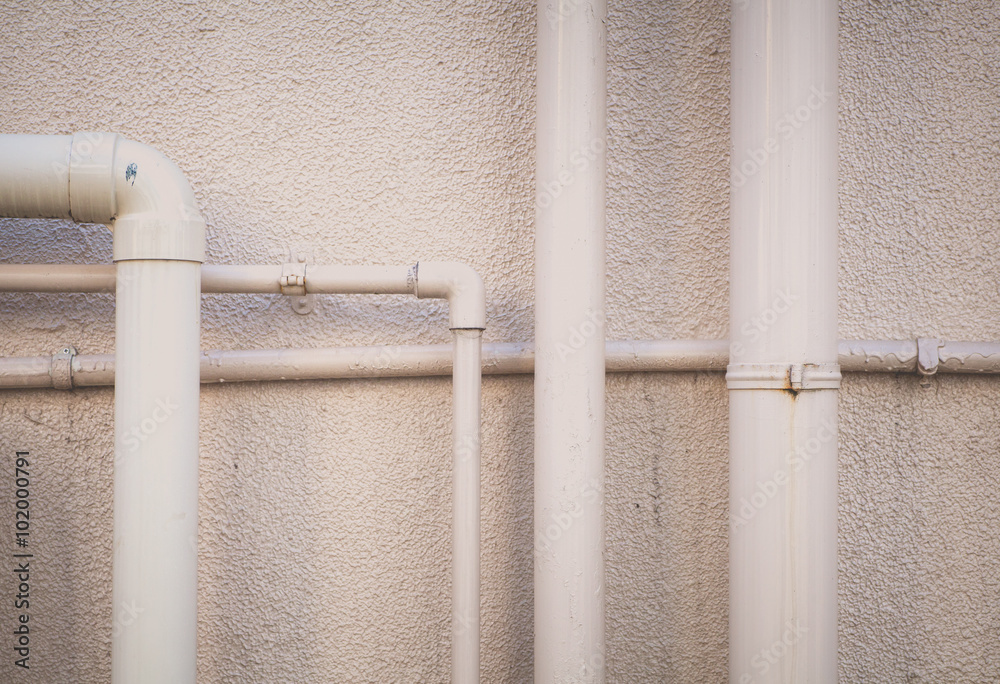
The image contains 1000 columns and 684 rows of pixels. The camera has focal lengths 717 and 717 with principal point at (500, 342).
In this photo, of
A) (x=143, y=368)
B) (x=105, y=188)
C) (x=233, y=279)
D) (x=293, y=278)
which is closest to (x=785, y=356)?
(x=293, y=278)

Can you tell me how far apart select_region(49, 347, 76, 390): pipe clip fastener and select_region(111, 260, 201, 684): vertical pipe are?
31cm

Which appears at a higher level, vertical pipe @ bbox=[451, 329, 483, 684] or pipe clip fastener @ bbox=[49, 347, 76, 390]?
pipe clip fastener @ bbox=[49, 347, 76, 390]

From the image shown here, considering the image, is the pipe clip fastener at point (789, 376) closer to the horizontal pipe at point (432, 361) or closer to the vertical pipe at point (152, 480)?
the horizontal pipe at point (432, 361)

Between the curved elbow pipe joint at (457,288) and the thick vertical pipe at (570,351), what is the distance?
14 cm

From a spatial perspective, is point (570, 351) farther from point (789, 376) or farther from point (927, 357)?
point (927, 357)

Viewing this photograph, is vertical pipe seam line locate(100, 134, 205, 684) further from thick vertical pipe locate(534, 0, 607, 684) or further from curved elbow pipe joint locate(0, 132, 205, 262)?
thick vertical pipe locate(534, 0, 607, 684)

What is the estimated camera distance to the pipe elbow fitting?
59.5 inches

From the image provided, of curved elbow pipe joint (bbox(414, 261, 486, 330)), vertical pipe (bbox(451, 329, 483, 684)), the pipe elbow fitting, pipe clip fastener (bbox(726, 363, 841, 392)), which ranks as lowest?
vertical pipe (bbox(451, 329, 483, 684))

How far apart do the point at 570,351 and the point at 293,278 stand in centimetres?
68

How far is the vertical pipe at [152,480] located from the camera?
1501 millimetres

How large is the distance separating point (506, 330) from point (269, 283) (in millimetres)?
605

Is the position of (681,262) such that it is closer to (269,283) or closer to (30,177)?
(269,283)

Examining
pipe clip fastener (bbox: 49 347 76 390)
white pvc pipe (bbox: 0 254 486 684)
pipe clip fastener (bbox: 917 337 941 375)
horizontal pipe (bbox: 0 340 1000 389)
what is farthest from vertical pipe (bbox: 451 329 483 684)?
pipe clip fastener (bbox: 917 337 941 375)

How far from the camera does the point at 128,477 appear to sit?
4.96 feet
